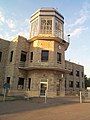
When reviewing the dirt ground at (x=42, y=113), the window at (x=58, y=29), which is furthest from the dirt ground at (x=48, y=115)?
the window at (x=58, y=29)

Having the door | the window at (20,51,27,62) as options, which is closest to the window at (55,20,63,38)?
the window at (20,51,27,62)

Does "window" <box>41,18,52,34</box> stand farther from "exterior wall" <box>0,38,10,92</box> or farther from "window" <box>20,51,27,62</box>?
"exterior wall" <box>0,38,10,92</box>

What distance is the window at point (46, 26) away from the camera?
87.1 ft

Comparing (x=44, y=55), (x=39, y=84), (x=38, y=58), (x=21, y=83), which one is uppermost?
(x=44, y=55)

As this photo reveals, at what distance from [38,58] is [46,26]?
5.35 meters

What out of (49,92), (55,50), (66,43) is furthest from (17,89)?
(66,43)

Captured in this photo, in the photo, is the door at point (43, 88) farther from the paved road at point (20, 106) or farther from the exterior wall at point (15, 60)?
the paved road at point (20, 106)

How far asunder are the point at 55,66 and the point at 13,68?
20.2 ft

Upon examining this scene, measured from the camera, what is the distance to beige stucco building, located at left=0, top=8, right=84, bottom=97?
24.8 metres

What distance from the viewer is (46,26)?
88.0 ft

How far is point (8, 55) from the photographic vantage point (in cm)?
2772

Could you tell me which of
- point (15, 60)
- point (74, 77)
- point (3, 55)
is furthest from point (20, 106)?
point (74, 77)

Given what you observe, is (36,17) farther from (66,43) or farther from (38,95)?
(38,95)

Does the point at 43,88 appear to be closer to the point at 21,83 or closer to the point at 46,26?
the point at 21,83
